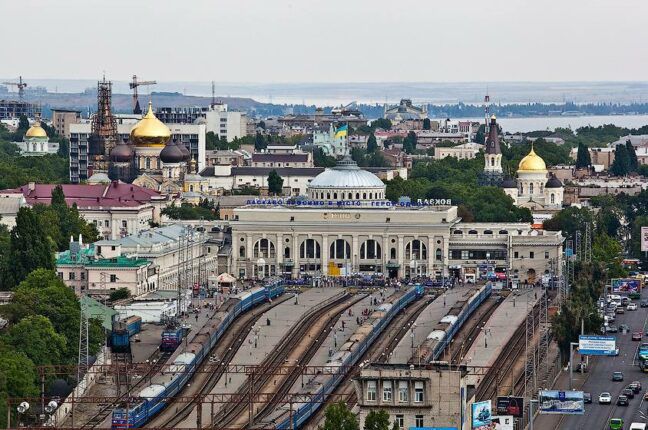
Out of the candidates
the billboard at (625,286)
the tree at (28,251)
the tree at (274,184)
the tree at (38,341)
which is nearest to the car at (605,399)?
the tree at (38,341)

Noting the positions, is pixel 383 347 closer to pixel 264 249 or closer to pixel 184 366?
pixel 184 366

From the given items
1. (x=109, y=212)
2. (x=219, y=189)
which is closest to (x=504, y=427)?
(x=109, y=212)

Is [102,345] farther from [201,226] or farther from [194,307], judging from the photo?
[201,226]

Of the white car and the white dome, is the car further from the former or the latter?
the white dome

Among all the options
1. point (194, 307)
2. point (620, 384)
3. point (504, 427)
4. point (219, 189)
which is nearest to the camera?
point (504, 427)

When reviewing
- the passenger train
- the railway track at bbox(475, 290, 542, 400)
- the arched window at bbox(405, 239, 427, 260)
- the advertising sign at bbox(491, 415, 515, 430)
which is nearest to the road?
the railway track at bbox(475, 290, 542, 400)

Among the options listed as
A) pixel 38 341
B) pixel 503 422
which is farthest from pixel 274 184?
pixel 503 422
